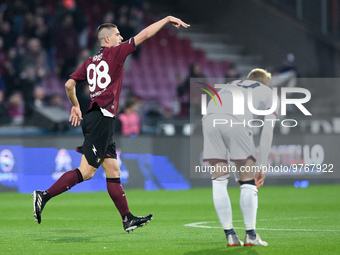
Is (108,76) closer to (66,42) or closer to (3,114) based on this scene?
(3,114)

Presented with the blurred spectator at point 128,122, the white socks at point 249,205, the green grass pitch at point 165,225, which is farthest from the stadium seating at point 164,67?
the white socks at point 249,205

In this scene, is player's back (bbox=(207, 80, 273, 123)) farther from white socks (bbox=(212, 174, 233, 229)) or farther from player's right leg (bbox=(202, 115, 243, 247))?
white socks (bbox=(212, 174, 233, 229))

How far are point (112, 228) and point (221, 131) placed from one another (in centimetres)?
264

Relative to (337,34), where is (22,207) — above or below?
below

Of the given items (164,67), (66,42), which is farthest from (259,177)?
(164,67)

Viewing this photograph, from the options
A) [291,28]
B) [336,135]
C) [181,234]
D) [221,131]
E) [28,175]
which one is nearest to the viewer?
[221,131]

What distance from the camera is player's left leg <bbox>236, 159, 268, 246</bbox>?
6.89 metres

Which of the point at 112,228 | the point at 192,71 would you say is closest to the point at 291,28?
the point at 192,71

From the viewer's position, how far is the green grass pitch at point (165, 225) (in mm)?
6988

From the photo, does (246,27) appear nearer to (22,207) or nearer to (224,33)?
(224,33)

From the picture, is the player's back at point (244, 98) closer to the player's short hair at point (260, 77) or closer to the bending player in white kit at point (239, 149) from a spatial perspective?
the bending player in white kit at point (239, 149)

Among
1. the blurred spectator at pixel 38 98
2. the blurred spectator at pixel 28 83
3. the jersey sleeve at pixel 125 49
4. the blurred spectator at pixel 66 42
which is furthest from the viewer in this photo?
the blurred spectator at pixel 66 42

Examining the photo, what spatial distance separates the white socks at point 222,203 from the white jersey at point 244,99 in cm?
63

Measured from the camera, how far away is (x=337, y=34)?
22.3 meters
